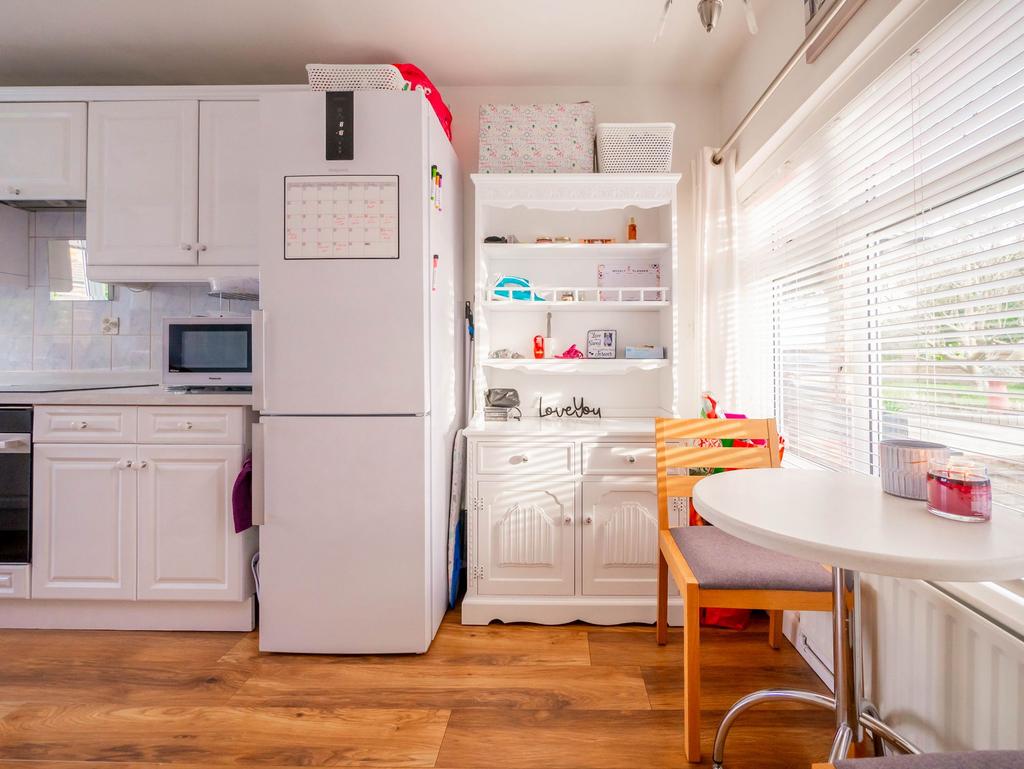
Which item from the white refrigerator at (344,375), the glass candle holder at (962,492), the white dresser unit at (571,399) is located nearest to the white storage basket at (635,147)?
the white dresser unit at (571,399)

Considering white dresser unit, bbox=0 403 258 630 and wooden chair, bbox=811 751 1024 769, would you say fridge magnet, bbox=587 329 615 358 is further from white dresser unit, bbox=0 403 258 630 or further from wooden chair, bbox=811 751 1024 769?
wooden chair, bbox=811 751 1024 769

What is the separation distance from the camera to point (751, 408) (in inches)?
88.0

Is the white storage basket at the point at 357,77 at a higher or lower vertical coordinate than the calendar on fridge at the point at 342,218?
higher

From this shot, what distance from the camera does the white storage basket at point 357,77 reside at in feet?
6.35

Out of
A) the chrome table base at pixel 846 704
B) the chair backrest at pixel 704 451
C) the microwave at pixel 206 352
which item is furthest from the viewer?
the microwave at pixel 206 352

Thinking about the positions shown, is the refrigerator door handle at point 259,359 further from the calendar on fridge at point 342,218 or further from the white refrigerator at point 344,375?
the calendar on fridge at point 342,218

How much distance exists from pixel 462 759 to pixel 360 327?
4.66 feet

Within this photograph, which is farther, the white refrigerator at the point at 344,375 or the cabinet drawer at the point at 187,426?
the cabinet drawer at the point at 187,426

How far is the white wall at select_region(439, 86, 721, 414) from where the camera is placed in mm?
2600

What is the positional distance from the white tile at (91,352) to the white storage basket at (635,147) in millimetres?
2738

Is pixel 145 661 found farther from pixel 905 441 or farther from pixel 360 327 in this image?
pixel 905 441

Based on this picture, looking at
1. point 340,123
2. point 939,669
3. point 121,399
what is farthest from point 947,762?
point 121,399

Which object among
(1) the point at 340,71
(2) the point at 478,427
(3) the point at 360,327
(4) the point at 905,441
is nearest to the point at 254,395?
(3) the point at 360,327

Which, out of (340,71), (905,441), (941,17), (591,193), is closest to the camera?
(905,441)
